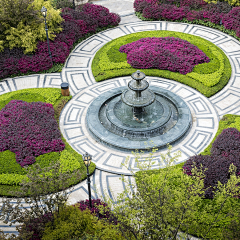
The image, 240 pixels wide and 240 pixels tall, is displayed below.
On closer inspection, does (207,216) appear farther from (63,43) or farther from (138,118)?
(63,43)

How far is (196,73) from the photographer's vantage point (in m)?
24.2

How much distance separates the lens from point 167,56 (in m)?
25.4

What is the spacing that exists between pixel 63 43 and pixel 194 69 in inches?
426

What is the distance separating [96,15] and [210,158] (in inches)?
782

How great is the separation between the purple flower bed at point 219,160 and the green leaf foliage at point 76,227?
5.49 metres

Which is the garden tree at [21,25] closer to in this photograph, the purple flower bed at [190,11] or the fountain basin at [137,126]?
the fountain basin at [137,126]

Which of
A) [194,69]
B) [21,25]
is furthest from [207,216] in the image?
[21,25]

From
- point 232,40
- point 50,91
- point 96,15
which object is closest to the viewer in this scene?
point 50,91

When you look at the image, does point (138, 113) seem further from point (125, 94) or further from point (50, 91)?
point (50, 91)

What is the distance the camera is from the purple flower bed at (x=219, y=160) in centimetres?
1570

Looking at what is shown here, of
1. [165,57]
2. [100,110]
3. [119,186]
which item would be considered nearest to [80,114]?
[100,110]

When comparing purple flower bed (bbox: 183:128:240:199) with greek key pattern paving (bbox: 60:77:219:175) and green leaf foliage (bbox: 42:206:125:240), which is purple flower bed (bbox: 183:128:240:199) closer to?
greek key pattern paving (bbox: 60:77:219:175)

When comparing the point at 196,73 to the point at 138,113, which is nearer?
the point at 138,113

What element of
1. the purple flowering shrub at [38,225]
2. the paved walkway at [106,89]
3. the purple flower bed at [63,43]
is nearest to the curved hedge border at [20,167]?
the paved walkway at [106,89]
